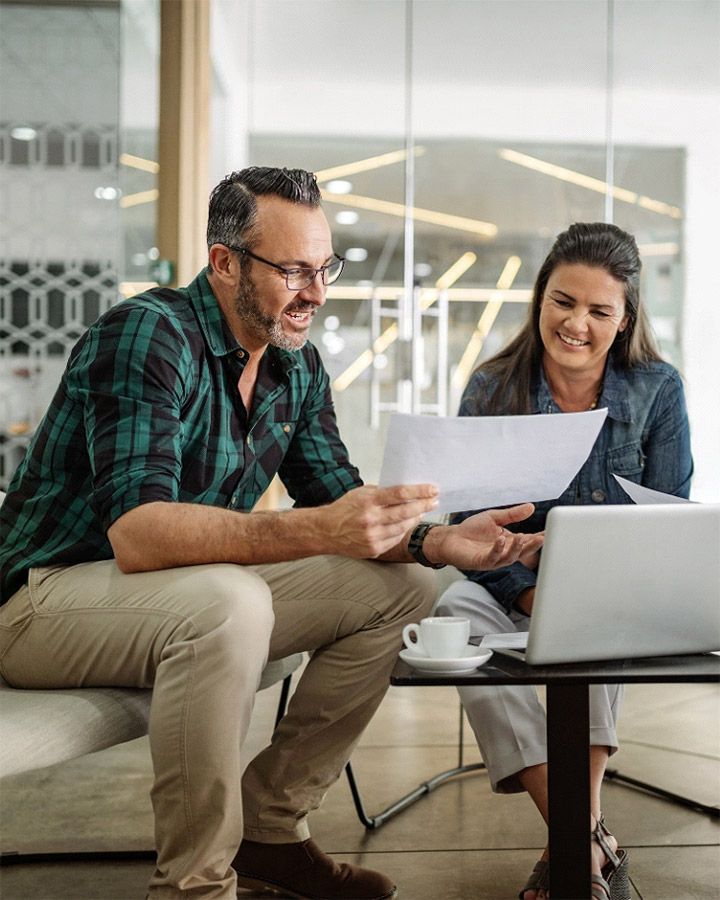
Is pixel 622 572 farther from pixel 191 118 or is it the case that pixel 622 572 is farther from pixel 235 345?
pixel 191 118

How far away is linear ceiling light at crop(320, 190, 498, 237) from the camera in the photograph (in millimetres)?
4371

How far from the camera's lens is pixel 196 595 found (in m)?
1.41

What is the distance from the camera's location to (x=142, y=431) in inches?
60.1

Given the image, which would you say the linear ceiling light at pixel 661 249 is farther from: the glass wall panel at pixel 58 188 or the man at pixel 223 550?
the man at pixel 223 550

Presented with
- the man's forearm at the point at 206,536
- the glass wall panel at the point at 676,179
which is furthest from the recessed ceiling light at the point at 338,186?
the man's forearm at the point at 206,536

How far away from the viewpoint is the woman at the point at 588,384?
1996 millimetres

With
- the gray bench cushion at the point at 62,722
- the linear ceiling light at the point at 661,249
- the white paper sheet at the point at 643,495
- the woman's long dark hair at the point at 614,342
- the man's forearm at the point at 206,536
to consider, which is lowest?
the gray bench cushion at the point at 62,722

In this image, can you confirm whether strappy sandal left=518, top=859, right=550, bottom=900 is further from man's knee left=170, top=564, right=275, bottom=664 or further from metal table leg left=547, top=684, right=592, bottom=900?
man's knee left=170, top=564, right=275, bottom=664

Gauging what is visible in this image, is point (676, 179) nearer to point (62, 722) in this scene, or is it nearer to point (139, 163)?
point (139, 163)

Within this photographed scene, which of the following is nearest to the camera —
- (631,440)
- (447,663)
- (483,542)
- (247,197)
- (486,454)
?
(447,663)

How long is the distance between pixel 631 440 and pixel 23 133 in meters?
2.67

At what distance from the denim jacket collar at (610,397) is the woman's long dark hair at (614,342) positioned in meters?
0.02

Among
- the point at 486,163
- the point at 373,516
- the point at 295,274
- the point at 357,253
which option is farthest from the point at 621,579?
the point at 486,163

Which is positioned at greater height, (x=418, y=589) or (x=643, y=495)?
(x=643, y=495)
